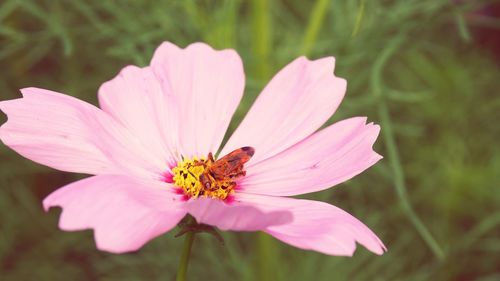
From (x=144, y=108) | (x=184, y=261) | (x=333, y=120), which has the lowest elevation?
(x=184, y=261)

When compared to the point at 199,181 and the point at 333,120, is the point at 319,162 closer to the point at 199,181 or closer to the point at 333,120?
the point at 199,181

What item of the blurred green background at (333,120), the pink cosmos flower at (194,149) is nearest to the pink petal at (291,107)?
the pink cosmos flower at (194,149)

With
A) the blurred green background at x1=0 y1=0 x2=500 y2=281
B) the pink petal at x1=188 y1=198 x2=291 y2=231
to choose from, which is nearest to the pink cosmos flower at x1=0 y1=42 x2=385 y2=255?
the pink petal at x1=188 y1=198 x2=291 y2=231

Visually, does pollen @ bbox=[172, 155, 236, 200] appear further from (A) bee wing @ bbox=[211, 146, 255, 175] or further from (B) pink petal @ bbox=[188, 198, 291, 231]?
(B) pink petal @ bbox=[188, 198, 291, 231]

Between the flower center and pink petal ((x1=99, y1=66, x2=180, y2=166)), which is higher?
pink petal ((x1=99, y1=66, x2=180, y2=166))

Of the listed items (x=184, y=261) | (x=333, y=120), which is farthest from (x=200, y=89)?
(x=333, y=120)

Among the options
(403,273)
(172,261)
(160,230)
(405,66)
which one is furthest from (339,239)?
(405,66)
